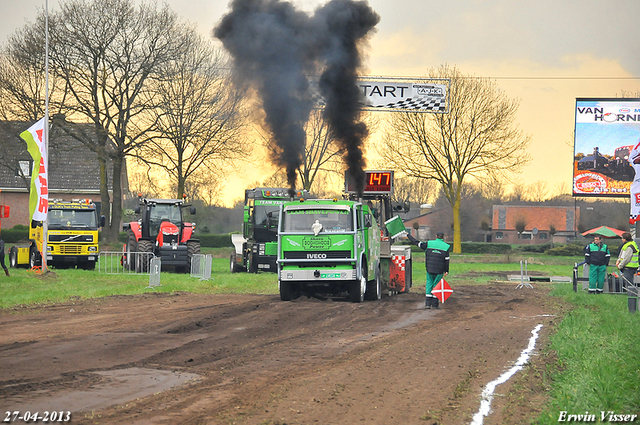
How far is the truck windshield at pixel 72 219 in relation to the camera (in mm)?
29688

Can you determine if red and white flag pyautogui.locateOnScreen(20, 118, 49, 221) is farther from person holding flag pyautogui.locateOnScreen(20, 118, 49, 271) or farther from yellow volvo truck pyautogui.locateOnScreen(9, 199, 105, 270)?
yellow volvo truck pyautogui.locateOnScreen(9, 199, 105, 270)

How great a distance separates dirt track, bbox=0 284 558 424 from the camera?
6.61 meters

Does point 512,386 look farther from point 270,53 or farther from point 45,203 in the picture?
point 45,203

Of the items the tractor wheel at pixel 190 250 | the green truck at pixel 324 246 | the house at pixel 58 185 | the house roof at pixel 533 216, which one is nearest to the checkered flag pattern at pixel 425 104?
the tractor wheel at pixel 190 250

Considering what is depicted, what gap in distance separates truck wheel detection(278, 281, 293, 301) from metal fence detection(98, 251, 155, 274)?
10.3m

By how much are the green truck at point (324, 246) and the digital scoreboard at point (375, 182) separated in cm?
337

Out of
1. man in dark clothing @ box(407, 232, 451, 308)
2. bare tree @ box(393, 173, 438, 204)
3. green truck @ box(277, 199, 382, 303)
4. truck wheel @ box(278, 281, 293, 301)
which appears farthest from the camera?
bare tree @ box(393, 173, 438, 204)

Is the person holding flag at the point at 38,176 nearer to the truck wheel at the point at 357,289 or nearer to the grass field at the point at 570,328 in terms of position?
the grass field at the point at 570,328

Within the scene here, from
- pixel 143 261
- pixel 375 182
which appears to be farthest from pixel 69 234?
pixel 375 182

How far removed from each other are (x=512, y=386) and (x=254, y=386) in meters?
2.96

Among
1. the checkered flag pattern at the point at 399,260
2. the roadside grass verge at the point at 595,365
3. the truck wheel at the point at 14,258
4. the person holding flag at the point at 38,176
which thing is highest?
the person holding flag at the point at 38,176

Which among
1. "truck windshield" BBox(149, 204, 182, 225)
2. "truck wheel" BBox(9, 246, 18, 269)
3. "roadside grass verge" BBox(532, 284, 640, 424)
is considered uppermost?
"truck windshield" BBox(149, 204, 182, 225)

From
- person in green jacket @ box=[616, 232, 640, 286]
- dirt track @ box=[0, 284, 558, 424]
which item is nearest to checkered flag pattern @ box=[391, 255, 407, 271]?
dirt track @ box=[0, 284, 558, 424]

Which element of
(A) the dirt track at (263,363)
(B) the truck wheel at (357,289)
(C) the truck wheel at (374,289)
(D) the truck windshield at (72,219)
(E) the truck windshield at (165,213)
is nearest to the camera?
(A) the dirt track at (263,363)
